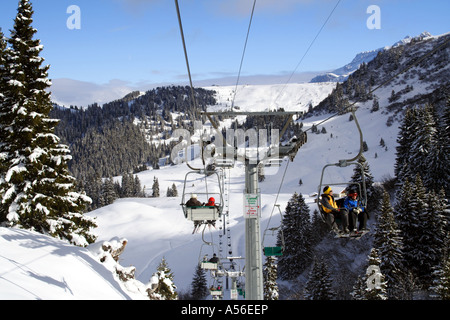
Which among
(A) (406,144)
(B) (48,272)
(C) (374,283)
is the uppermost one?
(A) (406,144)

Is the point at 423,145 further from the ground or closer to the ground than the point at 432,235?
further from the ground

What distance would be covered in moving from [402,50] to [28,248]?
166667mm

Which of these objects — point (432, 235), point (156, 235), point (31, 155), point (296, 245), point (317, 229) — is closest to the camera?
point (31, 155)

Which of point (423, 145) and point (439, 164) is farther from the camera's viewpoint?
point (423, 145)

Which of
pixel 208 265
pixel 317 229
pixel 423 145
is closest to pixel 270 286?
pixel 208 265

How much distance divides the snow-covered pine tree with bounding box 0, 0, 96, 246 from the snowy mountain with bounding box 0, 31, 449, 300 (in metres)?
2.83

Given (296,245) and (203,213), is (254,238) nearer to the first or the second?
(203,213)

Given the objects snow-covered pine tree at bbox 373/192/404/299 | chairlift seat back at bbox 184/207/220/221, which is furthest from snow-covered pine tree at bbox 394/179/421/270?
chairlift seat back at bbox 184/207/220/221

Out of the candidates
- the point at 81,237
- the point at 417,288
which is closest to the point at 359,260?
the point at 417,288

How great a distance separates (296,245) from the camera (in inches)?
1770

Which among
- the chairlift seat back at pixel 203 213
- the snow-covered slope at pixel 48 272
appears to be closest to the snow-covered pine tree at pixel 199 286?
the snow-covered slope at pixel 48 272

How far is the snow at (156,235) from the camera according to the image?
34.1 ft

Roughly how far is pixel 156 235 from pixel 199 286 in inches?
680

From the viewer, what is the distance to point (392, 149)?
8625 cm
